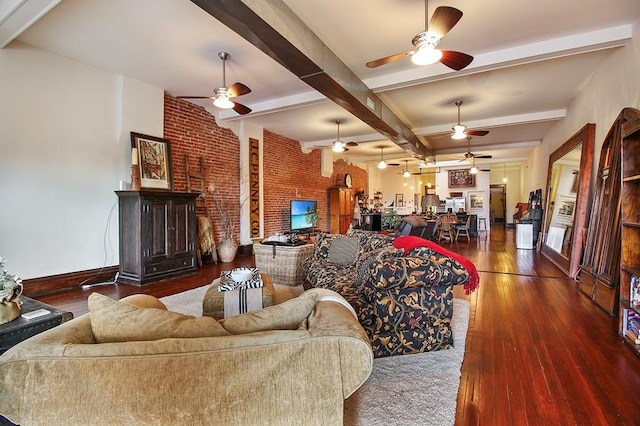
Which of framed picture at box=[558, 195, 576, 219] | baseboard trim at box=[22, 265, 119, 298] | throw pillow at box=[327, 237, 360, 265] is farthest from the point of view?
framed picture at box=[558, 195, 576, 219]

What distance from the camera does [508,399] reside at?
1.90m

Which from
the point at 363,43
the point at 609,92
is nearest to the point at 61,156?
the point at 363,43

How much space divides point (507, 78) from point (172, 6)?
462 centimetres

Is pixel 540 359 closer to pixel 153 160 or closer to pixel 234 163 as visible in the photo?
pixel 153 160

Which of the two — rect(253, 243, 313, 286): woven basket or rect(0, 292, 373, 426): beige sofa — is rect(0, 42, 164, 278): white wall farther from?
rect(0, 292, 373, 426): beige sofa

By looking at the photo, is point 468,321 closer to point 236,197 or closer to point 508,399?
point 508,399

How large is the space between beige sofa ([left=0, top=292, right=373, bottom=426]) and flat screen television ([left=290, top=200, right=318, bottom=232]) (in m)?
7.57

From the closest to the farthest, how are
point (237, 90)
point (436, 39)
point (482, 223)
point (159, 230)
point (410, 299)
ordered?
1. point (410, 299)
2. point (436, 39)
3. point (237, 90)
4. point (159, 230)
5. point (482, 223)

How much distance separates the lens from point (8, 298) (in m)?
1.87

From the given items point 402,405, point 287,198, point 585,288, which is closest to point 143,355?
point 402,405

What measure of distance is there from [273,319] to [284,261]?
11.4ft

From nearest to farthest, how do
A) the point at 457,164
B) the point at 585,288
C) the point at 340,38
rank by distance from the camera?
the point at 340,38 → the point at 585,288 → the point at 457,164

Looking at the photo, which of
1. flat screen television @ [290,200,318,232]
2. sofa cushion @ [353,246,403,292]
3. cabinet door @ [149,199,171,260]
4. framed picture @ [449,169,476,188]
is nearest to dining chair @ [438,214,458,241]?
flat screen television @ [290,200,318,232]

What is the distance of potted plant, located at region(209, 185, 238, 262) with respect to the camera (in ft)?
20.4
